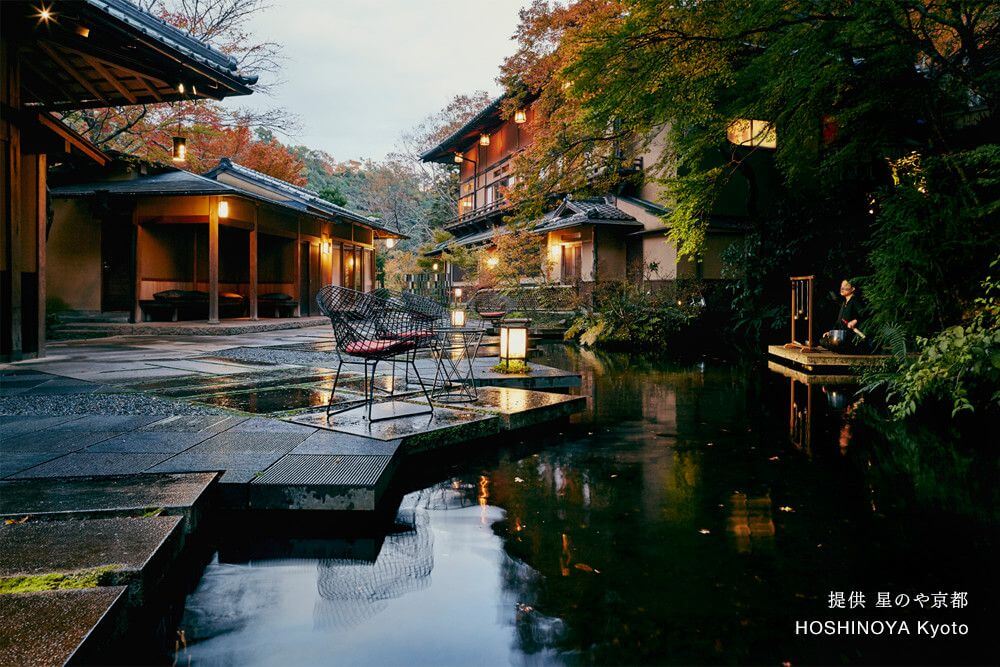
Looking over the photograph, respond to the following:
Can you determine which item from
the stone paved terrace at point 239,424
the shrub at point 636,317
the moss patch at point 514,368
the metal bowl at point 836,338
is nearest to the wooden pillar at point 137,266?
the stone paved terrace at point 239,424

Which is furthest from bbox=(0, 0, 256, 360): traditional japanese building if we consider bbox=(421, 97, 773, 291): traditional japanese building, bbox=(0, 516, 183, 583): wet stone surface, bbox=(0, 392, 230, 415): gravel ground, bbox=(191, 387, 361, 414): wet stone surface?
bbox=(421, 97, 773, 291): traditional japanese building

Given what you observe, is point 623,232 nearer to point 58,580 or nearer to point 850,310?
point 850,310

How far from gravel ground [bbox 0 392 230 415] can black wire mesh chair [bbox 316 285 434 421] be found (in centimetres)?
132

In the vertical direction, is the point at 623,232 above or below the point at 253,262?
above

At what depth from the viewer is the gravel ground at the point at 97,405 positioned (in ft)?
15.9

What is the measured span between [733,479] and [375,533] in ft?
8.02

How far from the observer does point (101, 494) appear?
113 inches

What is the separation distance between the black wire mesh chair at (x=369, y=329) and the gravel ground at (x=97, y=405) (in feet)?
4.34

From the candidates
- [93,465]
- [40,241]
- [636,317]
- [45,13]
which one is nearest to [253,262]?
[40,241]

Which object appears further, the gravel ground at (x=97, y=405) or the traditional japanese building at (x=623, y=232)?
the traditional japanese building at (x=623, y=232)

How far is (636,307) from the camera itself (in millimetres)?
14711

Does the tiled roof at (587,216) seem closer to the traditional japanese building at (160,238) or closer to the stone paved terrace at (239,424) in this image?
the traditional japanese building at (160,238)

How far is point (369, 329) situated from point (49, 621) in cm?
310

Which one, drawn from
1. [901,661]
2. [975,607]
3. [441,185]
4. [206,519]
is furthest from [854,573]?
[441,185]
